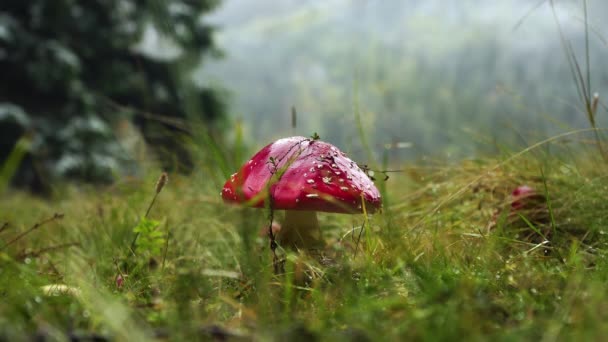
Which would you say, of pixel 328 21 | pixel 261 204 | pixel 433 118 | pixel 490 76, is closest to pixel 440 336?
pixel 261 204

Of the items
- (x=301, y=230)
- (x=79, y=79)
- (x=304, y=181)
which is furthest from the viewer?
(x=79, y=79)

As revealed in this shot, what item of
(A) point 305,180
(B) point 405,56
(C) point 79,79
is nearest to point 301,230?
(A) point 305,180

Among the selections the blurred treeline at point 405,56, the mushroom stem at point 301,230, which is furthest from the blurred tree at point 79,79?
the blurred treeline at point 405,56

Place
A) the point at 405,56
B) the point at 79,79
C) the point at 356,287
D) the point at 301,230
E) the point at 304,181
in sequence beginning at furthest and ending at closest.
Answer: the point at 405,56 → the point at 79,79 → the point at 301,230 → the point at 304,181 → the point at 356,287

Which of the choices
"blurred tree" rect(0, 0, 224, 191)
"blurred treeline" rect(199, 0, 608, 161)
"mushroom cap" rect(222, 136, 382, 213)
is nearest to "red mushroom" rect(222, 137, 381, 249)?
"mushroom cap" rect(222, 136, 382, 213)

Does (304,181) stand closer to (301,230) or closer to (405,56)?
(301,230)

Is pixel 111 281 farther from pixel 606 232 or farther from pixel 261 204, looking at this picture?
pixel 606 232

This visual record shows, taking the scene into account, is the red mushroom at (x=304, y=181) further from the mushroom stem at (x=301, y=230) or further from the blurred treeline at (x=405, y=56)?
the blurred treeline at (x=405, y=56)
